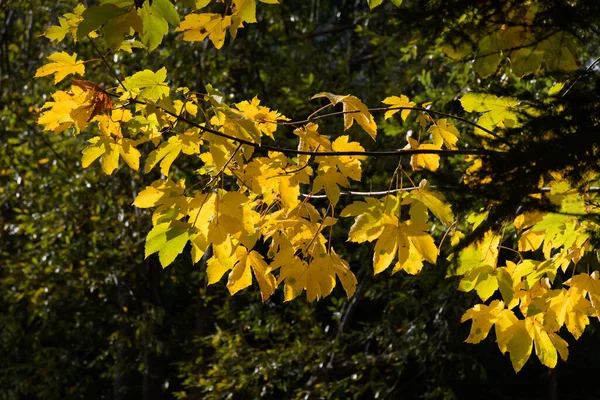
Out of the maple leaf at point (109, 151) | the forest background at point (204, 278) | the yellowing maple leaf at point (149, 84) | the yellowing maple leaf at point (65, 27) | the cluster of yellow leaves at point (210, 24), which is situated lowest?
the forest background at point (204, 278)

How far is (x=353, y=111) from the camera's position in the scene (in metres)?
1.33

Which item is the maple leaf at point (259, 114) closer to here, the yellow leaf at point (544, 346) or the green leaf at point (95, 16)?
the green leaf at point (95, 16)

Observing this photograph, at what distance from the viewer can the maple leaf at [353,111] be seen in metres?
1.34

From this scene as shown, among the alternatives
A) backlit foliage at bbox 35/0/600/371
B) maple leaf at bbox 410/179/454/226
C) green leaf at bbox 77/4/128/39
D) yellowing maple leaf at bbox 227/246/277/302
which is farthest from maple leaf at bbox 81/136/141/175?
maple leaf at bbox 410/179/454/226

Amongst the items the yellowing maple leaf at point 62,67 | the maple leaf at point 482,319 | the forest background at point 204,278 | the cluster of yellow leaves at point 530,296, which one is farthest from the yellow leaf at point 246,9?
the forest background at point 204,278

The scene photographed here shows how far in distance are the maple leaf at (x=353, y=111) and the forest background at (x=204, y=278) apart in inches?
93.6

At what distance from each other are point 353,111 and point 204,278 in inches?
144

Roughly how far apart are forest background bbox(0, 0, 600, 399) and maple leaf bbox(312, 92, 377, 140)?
2377 millimetres

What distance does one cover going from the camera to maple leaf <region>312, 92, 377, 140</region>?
1.34 metres

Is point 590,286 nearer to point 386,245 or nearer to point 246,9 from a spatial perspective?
point 386,245

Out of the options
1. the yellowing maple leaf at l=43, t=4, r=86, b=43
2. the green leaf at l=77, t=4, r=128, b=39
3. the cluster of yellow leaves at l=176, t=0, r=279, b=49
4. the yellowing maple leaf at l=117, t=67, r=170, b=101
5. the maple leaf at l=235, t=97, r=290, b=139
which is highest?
the yellowing maple leaf at l=43, t=4, r=86, b=43

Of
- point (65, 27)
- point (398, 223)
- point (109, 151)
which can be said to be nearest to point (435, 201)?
point (398, 223)

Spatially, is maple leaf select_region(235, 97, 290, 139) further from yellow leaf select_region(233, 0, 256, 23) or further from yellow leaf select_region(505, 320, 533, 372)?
yellow leaf select_region(505, 320, 533, 372)

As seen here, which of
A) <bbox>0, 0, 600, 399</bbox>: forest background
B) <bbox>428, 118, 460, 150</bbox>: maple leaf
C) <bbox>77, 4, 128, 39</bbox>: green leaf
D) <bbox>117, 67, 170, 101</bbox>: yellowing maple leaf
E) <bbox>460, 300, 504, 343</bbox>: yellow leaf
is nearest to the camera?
<bbox>77, 4, 128, 39</bbox>: green leaf
